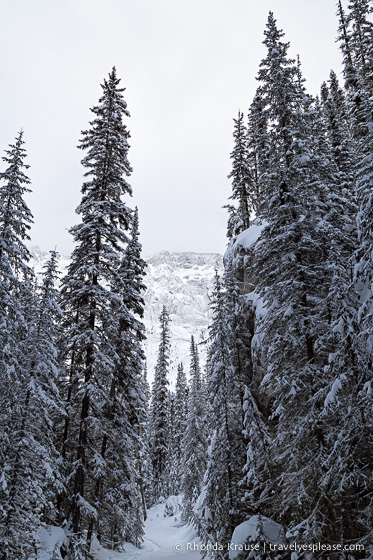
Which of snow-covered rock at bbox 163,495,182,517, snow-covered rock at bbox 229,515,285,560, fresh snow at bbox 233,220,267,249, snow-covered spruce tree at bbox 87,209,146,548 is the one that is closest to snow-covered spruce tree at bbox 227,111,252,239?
fresh snow at bbox 233,220,267,249

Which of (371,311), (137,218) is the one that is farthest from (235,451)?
(137,218)

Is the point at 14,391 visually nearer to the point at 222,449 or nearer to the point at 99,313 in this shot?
the point at 99,313

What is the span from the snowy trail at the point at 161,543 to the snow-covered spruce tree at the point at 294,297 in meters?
12.5

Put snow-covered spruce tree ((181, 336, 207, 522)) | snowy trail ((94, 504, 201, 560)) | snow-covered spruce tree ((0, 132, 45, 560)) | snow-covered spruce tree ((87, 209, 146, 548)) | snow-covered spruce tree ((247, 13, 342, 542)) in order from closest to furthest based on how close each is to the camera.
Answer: snow-covered spruce tree ((247, 13, 342, 542)) < snow-covered spruce tree ((0, 132, 45, 560)) < snow-covered spruce tree ((87, 209, 146, 548)) < snowy trail ((94, 504, 201, 560)) < snow-covered spruce tree ((181, 336, 207, 522))

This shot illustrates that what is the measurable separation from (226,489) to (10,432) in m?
10.6

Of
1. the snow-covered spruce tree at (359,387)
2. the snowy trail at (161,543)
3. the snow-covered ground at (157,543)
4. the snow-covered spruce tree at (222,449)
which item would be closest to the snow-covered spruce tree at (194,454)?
the snowy trail at (161,543)

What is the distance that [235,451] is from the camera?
60.7 feet

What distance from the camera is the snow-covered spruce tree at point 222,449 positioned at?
1756 cm

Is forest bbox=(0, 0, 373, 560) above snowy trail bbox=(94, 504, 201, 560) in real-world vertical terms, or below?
above

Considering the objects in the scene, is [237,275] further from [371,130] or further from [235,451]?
[371,130]

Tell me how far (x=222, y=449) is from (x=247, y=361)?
19.9 ft

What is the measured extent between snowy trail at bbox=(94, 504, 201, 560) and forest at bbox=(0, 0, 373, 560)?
5.83 m

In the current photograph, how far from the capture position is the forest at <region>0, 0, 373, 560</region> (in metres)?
10.8

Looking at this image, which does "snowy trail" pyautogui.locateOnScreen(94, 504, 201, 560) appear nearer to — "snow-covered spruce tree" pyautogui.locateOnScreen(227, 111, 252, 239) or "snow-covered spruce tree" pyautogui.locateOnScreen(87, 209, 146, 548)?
"snow-covered spruce tree" pyautogui.locateOnScreen(87, 209, 146, 548)
